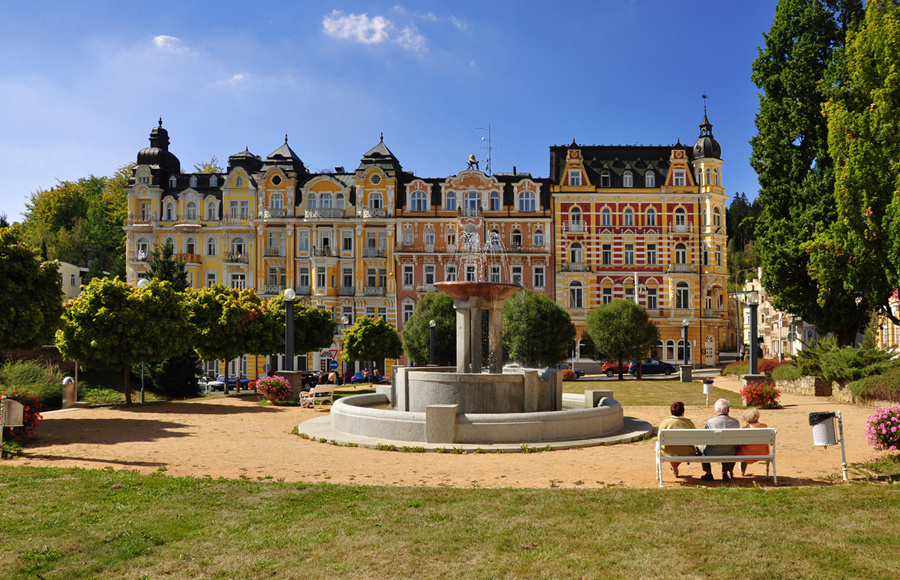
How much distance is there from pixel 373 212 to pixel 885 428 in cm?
4745

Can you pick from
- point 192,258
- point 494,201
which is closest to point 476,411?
point 494,201

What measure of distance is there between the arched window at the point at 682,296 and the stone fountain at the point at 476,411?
125 ft

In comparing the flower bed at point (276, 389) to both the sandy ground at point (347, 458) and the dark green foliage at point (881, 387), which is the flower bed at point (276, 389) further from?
the dark green foliage at point (881, 387)

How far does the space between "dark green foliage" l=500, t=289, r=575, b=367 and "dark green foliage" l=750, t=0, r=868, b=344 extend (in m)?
15.9

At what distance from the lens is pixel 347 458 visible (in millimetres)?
12492

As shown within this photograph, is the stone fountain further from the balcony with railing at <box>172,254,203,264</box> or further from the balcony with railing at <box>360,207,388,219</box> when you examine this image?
the balcony with railing at <box>172,254,203,264</box>

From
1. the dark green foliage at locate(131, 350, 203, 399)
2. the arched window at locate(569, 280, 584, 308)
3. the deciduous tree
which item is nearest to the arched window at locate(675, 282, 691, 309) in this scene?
the arched window at locate(569, 280, 584, 308)

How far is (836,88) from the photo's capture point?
87.1 feet

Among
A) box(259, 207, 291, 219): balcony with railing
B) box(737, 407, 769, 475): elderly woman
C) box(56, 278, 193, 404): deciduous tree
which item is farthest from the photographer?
box(259, 207, 291, 219): balcony with railing

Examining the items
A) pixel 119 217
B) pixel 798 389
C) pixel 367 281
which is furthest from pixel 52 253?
pixel 798 389

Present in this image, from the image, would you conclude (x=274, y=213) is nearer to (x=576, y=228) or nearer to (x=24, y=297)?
(x=576, y=228)

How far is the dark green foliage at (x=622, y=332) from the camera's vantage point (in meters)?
44.9

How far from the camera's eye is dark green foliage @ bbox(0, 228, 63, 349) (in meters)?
17.6

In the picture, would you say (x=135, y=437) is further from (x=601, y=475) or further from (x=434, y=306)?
(x=434, y=306)
